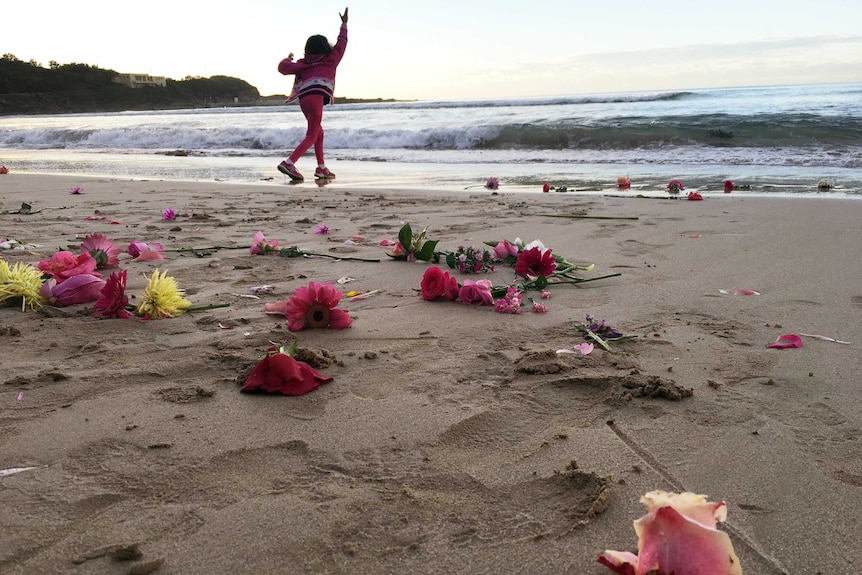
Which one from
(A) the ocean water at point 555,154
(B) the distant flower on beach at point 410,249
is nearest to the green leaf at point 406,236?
(B) the distant flower on beach at point 410,249

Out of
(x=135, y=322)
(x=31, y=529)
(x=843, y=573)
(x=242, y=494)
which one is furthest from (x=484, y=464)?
(x=135, y=322)

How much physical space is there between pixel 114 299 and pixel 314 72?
7.24 metres

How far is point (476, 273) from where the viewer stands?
300cm

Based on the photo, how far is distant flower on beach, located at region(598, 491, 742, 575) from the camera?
78cm

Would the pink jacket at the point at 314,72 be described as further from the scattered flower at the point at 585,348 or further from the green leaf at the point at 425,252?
the scattered flower at the point at 585,348

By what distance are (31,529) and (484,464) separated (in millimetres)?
794

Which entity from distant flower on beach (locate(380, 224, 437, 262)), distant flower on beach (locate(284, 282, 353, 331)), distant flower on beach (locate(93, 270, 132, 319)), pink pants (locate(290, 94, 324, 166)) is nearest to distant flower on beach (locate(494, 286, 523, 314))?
distant flower on beach (locate(284, 282, 353, 331))

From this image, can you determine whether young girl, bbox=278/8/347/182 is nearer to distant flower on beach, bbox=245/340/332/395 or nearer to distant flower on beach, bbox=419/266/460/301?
distant flower on beach, bbox=419/266/460/301

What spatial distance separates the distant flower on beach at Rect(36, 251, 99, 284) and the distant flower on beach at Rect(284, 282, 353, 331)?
0.93 m

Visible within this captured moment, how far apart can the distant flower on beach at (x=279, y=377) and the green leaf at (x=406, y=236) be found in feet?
4.65

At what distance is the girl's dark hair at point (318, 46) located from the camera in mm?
8609

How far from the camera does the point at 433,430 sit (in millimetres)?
1451

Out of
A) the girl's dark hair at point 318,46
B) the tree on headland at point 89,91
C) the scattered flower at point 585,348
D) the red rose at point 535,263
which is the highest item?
the tree on headland at point 89,91

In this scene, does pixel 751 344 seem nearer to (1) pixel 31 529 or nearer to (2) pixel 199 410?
(2) pixel 199 410
